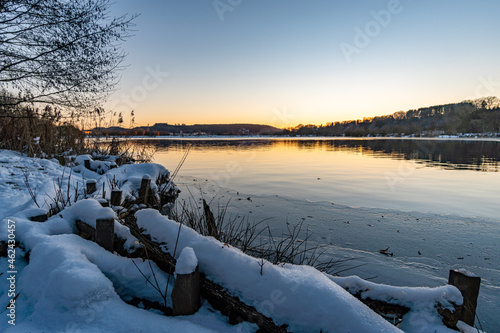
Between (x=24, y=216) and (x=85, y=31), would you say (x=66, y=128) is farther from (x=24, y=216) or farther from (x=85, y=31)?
(x=24, y=216)

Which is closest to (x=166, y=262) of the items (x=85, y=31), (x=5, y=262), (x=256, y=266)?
(x=256, y=266)

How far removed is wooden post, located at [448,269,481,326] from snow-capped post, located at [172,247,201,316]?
198 cm

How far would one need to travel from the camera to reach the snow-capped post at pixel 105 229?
6.91 ft

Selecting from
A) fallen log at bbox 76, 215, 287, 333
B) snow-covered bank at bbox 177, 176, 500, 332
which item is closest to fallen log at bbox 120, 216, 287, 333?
fallen log at bbox 76, 215, 287, 333

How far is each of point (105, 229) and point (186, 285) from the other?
1.04 m

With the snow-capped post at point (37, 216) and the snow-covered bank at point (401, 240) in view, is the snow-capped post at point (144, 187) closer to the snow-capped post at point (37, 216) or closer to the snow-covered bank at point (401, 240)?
the snow-covered bank at point (401, 240)

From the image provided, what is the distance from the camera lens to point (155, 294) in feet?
6.29

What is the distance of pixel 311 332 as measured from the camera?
5.08 ft

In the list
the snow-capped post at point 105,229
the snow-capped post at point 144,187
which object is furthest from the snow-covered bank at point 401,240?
the snow-capped post at point 105,229

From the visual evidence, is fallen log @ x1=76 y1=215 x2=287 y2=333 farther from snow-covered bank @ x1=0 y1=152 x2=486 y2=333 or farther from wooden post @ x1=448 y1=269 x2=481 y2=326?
wooden post @ x1=448 y1=269 x2=481 y2=326

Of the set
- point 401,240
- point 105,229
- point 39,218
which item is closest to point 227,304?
point 105,229

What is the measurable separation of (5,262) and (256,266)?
2.25 m

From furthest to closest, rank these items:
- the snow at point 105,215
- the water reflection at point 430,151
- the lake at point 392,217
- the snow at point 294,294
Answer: the water reflection at point 430,151 < the lake at point 392,217 < the snow at point 105,215 < the snow at point 294,294

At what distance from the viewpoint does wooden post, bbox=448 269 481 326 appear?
1.77 meters
